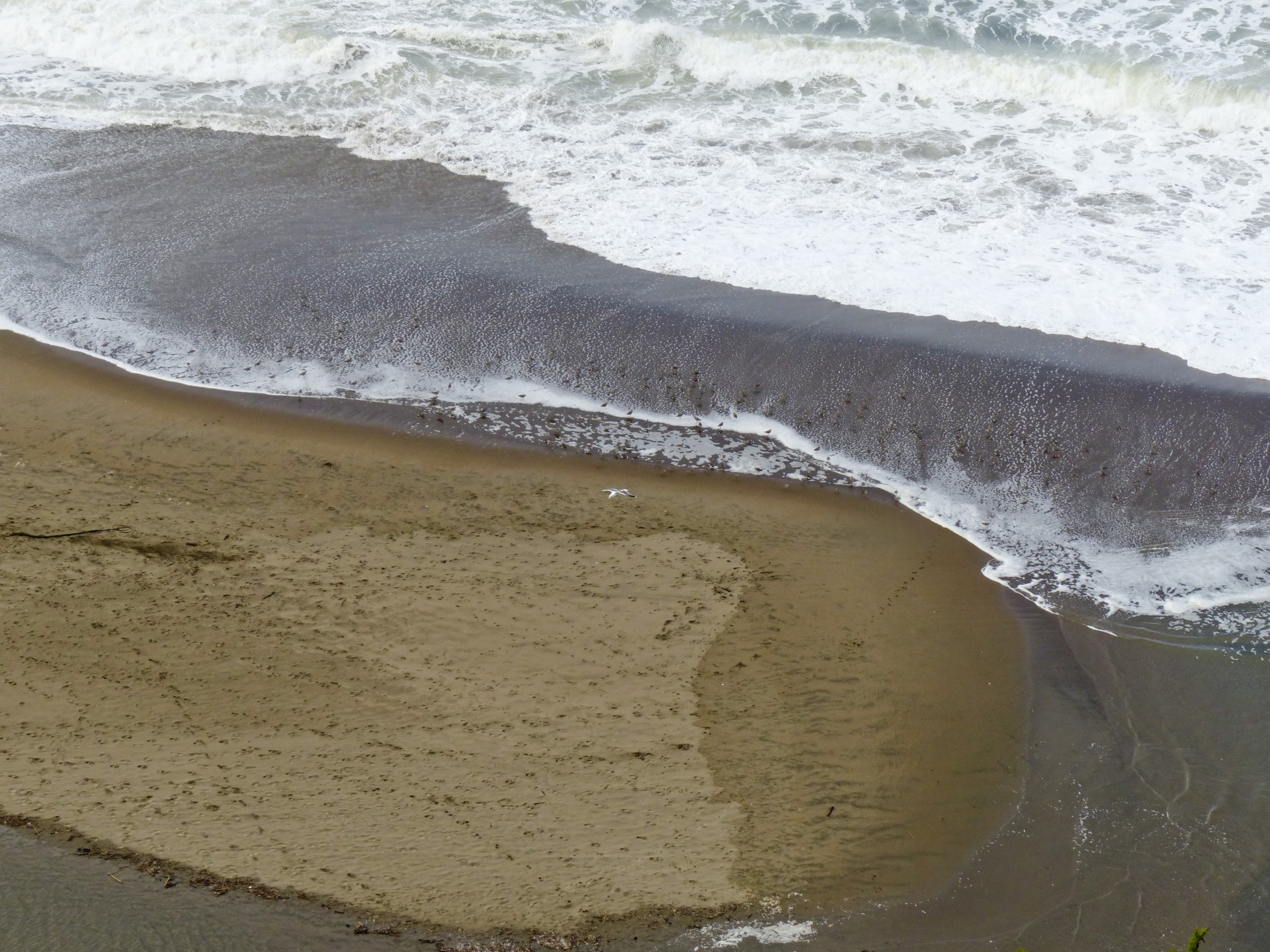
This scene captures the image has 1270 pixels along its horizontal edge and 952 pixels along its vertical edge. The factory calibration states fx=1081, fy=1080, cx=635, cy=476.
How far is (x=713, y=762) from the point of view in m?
6.66

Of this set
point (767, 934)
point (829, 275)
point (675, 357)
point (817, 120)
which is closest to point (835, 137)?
point (817, 120)

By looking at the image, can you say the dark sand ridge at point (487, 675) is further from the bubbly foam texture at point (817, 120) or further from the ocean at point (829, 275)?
the bubbly foam texture at point (817, 120)

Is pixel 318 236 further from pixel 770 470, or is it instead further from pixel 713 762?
pixel 713 762

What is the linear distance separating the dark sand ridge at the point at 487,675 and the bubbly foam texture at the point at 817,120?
3.88 meters

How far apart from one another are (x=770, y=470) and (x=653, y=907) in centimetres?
439

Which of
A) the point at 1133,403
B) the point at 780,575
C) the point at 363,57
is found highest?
the point at 363,57

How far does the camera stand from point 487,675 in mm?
7102

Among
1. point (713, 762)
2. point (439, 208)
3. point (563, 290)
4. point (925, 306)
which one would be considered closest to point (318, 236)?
point (439, 208)

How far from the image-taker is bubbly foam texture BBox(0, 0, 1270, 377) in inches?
450

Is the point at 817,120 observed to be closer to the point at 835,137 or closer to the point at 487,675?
the point at 835,137

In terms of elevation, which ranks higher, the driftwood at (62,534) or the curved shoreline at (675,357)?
the curved shoreline at (675,357)

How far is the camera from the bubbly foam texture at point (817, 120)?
1144 cm

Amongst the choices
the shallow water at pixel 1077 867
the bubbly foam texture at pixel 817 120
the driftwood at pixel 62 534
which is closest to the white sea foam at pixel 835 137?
the bubbly foam texture at pixel 817 120

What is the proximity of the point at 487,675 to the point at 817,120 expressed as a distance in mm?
10464
